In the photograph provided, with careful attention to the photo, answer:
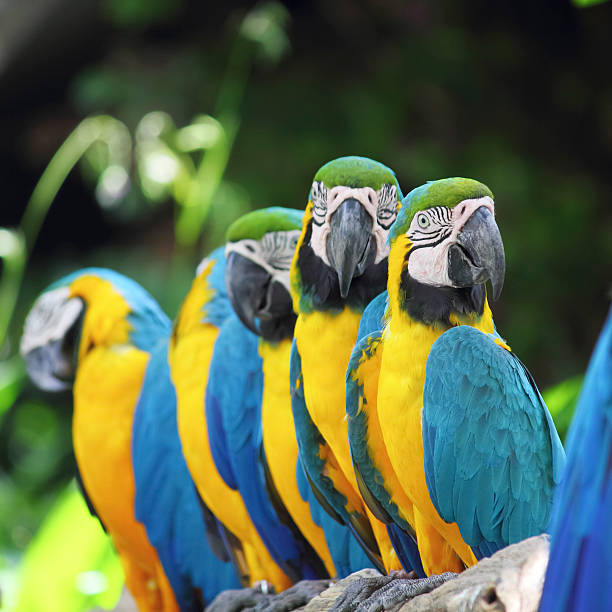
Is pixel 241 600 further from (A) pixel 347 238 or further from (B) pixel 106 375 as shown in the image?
(A) pixel 347 238

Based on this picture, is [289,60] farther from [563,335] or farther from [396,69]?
[563,335]

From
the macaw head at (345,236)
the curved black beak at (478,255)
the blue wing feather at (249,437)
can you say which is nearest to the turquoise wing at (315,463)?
the macaw head at (345,236)

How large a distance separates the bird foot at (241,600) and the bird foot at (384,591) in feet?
1.07

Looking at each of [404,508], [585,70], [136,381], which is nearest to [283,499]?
[404,508]

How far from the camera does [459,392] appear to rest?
1.03 metres

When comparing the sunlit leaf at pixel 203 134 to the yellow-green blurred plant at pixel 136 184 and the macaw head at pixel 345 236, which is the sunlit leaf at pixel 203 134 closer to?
the yellow-green blurred plant at pixel 136 184

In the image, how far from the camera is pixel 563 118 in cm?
333

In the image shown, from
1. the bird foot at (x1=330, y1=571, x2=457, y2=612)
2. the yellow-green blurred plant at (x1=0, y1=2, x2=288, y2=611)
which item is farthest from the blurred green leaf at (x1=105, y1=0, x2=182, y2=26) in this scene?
the bird foot at (x1=330, y1=571, x2=457, y2=612)

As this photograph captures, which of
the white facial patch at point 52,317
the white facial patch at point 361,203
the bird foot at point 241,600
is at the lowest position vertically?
the bird foot at point 241,600

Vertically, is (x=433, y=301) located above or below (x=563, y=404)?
above

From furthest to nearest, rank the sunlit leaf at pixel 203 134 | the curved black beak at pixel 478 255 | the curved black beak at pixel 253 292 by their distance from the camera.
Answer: the sunlit leaf at pixel 203 134 → the curved black beak at pixel 253 292 → the curved black beak at pixel 478 255

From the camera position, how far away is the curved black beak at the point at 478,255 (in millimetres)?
1021

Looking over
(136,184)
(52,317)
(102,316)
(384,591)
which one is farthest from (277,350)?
(136,184)

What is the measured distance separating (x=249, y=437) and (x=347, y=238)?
1.71ft
